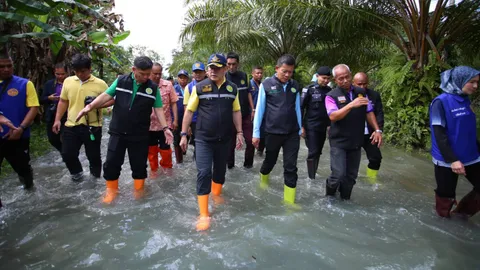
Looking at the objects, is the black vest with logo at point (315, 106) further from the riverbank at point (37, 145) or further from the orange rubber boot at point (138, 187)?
the riverbank at point (37, 145)

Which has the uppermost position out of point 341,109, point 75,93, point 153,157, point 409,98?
point 75,93

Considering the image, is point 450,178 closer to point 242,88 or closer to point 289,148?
point 289,148

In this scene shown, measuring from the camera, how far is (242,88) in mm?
6207

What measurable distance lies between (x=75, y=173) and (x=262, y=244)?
3.33m

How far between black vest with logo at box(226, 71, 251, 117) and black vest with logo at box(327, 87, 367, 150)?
2411 millimetres

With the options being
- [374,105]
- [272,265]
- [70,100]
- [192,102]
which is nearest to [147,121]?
[192,102]

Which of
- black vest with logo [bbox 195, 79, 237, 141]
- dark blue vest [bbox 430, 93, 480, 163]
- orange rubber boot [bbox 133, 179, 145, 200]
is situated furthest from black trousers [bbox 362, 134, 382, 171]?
orange rubber boot [bbox 133, 179, 145, 200]

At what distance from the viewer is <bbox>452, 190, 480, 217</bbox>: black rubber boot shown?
3658 mm

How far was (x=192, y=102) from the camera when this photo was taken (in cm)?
388

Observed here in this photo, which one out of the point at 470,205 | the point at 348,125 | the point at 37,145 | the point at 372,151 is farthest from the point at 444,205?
the point at 37,145

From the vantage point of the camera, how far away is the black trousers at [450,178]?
11.6 feet

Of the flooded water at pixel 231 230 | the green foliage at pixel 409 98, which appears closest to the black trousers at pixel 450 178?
the flooded water at pixel 231 230

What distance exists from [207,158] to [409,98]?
6.89 m

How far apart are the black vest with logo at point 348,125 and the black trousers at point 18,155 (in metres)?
4.20
